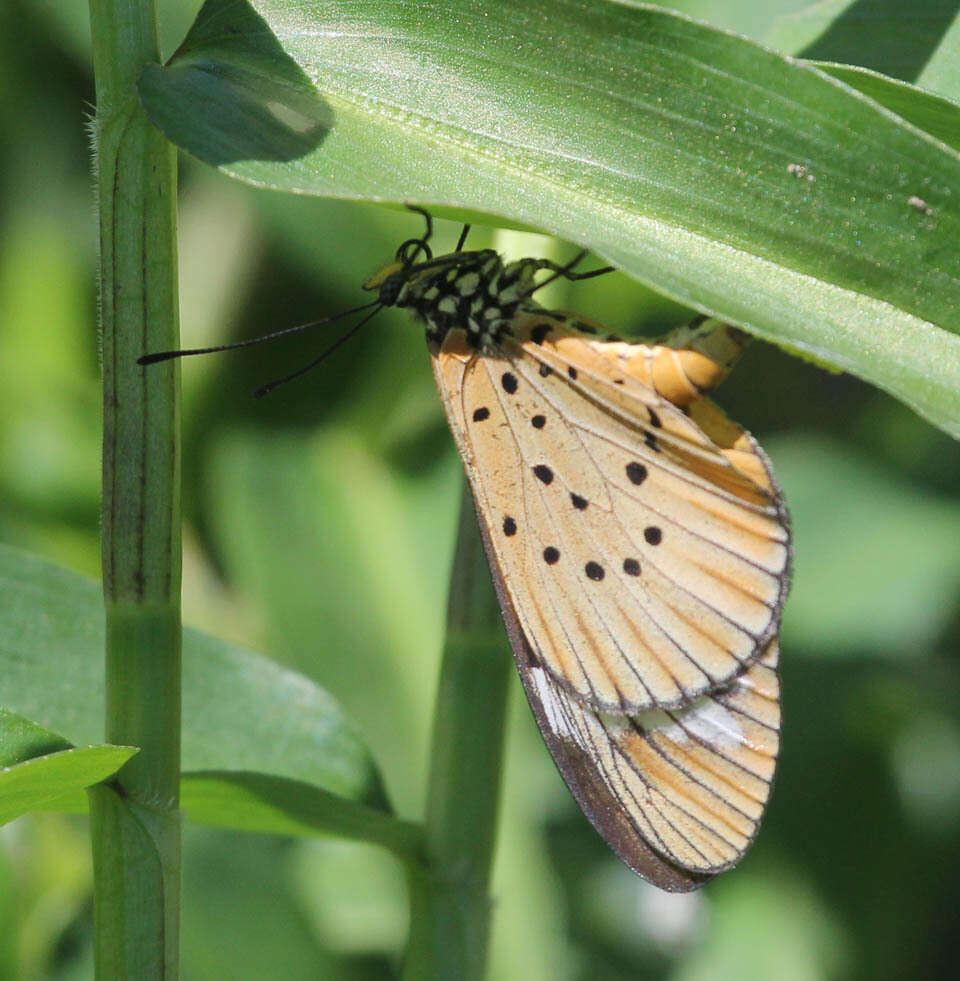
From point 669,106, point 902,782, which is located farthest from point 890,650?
point 669,106

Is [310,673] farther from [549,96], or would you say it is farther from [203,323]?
[549,96]

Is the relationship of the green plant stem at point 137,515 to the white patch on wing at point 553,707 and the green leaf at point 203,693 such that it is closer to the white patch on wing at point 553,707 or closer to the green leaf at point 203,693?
the green leaf at point 203,693

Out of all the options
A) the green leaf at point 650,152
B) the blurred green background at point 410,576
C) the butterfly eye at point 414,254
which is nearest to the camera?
the green leaf at point 650,152

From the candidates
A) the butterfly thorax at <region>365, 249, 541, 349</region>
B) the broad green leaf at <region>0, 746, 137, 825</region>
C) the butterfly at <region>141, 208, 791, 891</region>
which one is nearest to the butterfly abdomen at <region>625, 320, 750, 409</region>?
the butterfly at <region>141, 208, 791, 891</region>

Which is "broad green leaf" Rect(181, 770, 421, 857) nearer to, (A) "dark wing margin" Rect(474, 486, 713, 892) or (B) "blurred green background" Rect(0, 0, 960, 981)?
(A) "dark wing margin" Rect(474, 486, 713, 892)

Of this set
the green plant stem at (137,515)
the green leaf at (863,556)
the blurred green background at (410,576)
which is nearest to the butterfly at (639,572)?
the green plant stem at (137,515)

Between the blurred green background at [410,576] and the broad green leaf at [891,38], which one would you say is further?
the blurred green background at [410,576]

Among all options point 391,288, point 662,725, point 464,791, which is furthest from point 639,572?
point 391,288

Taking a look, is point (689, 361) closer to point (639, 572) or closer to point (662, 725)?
point (639, 572)
